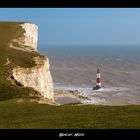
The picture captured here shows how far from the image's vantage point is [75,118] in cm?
1340

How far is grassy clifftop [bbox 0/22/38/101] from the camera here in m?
25.8

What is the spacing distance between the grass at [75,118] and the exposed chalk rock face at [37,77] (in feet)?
51.1

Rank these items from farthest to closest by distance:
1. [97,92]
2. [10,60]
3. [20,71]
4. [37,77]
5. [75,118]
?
[97,92]
[10,60]
[37,77]
[20,71]
[75,118]

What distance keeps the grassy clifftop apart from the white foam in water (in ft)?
35.4

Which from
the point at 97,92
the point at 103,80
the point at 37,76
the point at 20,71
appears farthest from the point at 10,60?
the point at 103,80

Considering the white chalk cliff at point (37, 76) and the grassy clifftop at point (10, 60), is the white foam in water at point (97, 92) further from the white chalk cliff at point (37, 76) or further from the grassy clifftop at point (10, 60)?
the white chalk cliff at point (37, 76)

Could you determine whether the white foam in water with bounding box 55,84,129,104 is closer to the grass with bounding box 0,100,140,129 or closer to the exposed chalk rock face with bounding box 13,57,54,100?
the exposed chalk rock face with bounding box 13,57,54,100

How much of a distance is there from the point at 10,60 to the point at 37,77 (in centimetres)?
238

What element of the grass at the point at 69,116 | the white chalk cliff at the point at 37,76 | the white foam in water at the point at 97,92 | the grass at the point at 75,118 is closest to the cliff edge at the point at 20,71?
the white chalk cliff at the point at 37,76

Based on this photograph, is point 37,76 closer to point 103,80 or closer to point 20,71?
point 20,71

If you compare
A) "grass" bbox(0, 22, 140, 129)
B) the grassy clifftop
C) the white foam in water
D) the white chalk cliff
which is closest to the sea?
the white foam in water
